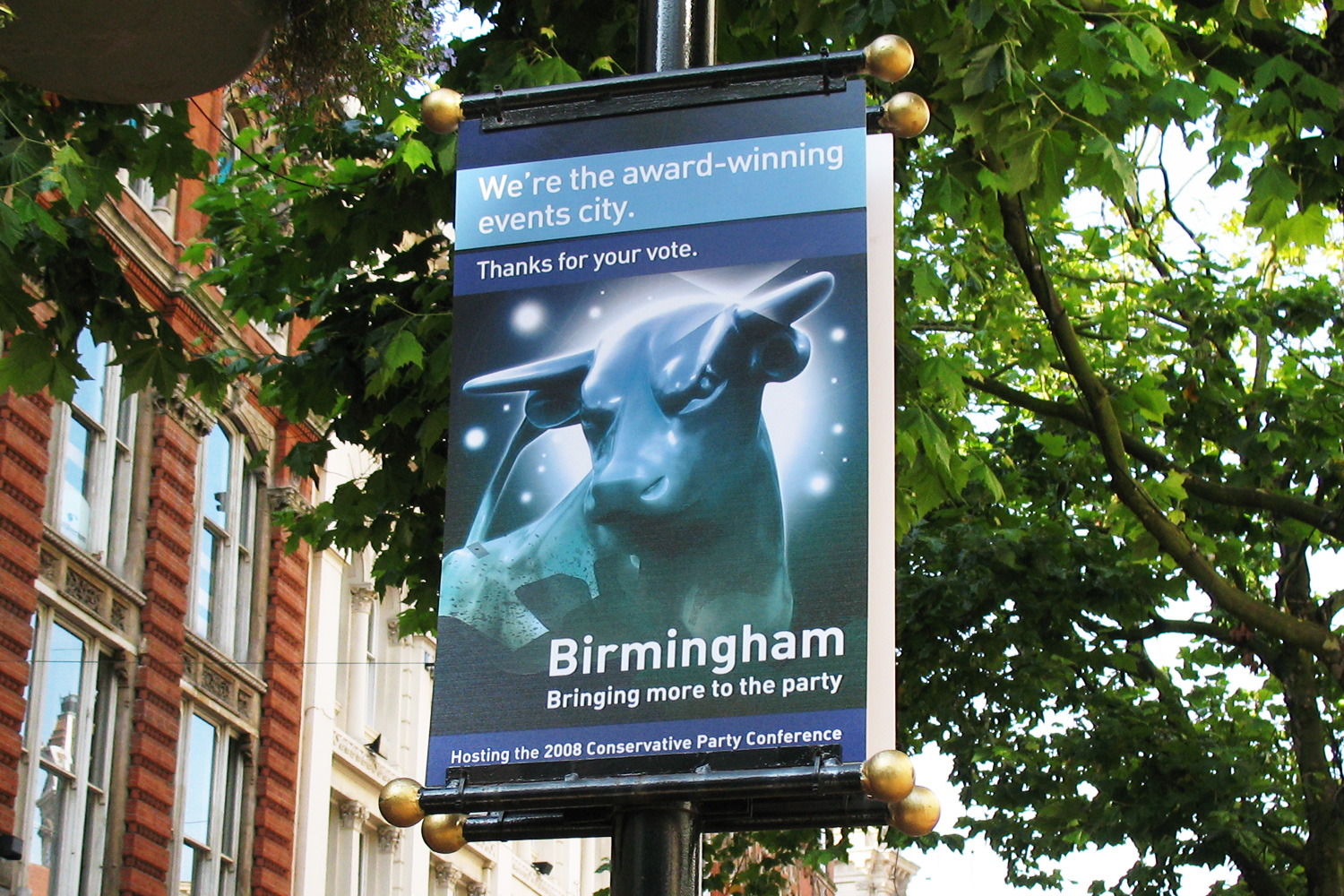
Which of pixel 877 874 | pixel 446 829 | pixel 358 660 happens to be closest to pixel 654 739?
pixel 446 829

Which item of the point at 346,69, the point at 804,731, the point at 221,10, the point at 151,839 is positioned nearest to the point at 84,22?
the point at 221,10

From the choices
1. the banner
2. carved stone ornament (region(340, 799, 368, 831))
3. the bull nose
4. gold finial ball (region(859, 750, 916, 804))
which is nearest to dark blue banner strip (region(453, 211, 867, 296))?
the banner

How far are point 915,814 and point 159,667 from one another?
60.2ft

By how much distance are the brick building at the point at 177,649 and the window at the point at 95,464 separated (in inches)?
1.2

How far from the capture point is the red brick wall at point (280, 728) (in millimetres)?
23363

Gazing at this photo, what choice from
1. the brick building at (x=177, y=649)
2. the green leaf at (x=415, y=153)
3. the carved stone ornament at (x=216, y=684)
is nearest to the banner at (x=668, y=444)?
the green leaf at (x=415, y=153)

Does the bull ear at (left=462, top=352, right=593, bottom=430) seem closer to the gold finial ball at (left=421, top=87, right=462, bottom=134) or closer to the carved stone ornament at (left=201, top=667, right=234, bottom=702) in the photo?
the gold finial ball at (left=421, top=87, right=462, bottom=134)

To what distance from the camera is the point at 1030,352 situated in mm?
15086

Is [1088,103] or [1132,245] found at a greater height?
[1132,245]

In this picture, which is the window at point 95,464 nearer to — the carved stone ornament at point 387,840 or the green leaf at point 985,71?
the carved stone ornament at point 387,840

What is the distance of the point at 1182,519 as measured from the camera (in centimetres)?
1359

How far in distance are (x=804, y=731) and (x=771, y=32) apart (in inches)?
224

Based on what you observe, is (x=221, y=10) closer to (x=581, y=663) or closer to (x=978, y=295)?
(x=581, y=663)

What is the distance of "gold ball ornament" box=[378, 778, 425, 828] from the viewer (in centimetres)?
399
